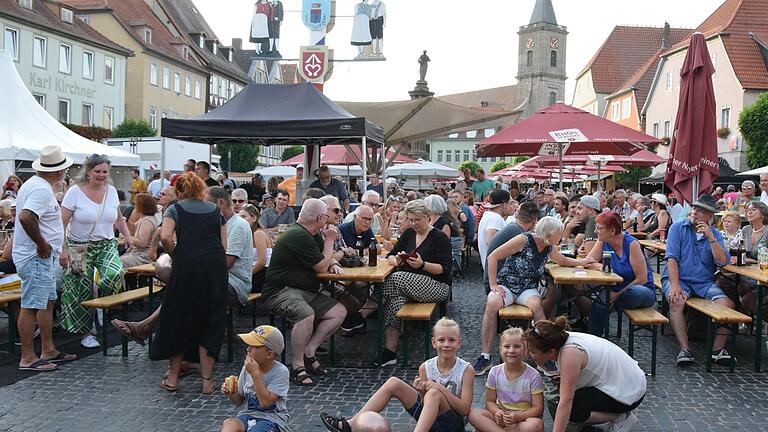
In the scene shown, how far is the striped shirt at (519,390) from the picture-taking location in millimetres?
4715

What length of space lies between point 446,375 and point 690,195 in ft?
18.8

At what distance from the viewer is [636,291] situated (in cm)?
699

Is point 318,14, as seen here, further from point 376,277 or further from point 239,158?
point 239,158

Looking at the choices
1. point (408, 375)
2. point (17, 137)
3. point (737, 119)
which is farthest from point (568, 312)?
point (737, 119)

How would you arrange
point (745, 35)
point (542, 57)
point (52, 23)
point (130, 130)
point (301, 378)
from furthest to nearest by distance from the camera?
point (542, 57), point (130, 130), point (745, 35), point (52, 23), point (301, 378)

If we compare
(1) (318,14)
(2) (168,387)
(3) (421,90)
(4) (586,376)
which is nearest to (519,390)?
(4) (586,376)

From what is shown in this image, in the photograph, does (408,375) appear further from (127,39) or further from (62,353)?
(127,39)

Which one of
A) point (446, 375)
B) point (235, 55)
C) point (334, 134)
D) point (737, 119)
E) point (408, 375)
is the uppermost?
point (235, 55)

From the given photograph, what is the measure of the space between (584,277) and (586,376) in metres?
1.97

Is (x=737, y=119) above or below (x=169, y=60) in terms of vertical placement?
below

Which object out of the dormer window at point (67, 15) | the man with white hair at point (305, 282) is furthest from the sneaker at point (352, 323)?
the dormer window at point (67, 15)

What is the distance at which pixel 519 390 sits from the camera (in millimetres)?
4730

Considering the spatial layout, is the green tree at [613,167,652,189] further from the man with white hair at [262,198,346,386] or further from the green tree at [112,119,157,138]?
the man with white hair at [262,198,346,386]

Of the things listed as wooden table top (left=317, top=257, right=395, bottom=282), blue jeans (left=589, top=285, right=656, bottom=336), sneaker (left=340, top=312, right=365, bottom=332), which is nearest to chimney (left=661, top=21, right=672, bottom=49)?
sneaker (left=340, top=312, right=365, bottom=332)
